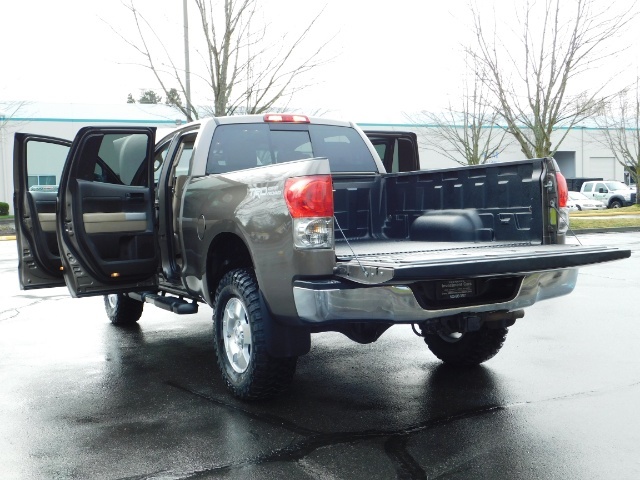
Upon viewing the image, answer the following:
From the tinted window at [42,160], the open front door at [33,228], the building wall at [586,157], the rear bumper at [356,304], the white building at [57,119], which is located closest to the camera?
the rear bumper at [356,304]

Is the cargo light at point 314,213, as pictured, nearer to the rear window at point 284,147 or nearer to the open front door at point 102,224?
the rear window at point 284,147

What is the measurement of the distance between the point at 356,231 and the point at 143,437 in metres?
2.66

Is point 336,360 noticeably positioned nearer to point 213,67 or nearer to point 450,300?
point 450,300

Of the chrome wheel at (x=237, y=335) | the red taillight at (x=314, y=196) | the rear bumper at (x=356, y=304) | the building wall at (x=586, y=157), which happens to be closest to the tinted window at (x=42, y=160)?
the chrome wheel at (x=237, y=335)

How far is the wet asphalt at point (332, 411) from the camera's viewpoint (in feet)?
13.0

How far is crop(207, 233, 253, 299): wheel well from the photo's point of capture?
547cm

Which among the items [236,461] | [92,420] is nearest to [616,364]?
[236,461]

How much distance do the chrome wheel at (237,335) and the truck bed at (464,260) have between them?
33.1 inches

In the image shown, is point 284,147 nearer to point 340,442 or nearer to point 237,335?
point 237,335

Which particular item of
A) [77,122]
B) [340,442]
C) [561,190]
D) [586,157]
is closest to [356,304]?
[340,442]

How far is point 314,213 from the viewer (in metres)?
4.42

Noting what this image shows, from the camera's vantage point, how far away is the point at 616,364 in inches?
241

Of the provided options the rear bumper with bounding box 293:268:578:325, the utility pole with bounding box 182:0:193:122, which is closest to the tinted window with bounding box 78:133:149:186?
the rear bumper with bounding box 293:268:578:325

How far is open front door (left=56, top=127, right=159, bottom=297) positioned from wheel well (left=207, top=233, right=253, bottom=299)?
2.38 feet
